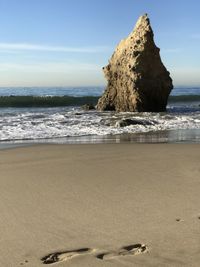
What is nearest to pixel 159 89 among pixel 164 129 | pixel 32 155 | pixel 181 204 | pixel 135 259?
pixel 164 129

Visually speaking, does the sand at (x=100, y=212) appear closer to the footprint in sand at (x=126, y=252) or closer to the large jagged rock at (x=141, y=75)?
the footprint in sand at (x=126, y=252)

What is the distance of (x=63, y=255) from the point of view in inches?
131

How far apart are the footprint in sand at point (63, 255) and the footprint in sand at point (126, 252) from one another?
0.14 metres

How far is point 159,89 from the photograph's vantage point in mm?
22453

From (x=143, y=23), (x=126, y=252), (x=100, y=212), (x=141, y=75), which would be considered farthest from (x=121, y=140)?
(x=143, y=23)

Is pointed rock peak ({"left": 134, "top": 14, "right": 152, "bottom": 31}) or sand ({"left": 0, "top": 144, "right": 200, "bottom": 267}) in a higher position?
pointed rock peak ({"left": 134, "top": 14, "right": 152, "bottom": 31})

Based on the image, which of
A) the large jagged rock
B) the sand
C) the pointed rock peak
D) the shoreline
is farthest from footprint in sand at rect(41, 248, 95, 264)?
the pointed rock peak

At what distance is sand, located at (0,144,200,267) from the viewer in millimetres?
3307

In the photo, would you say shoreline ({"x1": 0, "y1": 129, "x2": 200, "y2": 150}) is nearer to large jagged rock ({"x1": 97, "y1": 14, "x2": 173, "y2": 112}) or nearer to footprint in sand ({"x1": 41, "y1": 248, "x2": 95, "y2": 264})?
footprint in sand ({"x1": 41, "y1": 248, "x2": 95, "y2": 264})

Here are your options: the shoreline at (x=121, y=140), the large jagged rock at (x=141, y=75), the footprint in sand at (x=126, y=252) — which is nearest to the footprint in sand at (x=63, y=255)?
the footprint in sand at (x=126, y=252)

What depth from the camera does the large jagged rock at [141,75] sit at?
22.0m

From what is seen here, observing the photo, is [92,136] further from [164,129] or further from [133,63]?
A: [133,63]

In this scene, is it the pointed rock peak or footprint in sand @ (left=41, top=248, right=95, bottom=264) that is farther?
the pointed rock peak

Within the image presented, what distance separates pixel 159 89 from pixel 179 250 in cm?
1953
